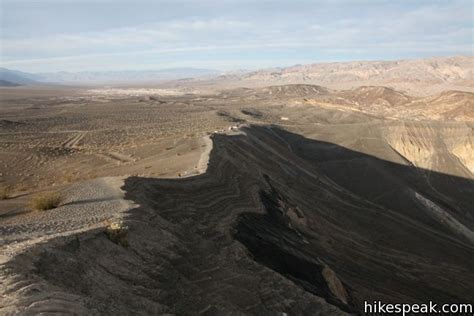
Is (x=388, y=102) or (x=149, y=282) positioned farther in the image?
(x=388, y=102)

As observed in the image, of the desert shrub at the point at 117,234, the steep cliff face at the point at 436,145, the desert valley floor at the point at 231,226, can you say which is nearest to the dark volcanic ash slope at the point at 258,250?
the desert valley floor at the point at 231,226

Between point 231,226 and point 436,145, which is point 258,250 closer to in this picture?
point 231,226

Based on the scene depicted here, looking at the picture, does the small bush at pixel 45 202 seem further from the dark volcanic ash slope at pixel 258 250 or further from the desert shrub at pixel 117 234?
the desert shrub at pixel 117 234

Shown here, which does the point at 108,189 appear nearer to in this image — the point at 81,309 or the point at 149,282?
the point at 149,282

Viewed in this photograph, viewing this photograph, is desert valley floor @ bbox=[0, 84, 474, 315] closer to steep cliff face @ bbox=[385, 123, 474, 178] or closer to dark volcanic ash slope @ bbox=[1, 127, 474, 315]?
dark volcanic ash slope @ bbox=[1, 127, 474, 315]

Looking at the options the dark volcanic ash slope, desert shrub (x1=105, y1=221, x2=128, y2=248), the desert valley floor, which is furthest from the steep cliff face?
desert shrub (x1=105, y1=221, x2=128, y2=248)

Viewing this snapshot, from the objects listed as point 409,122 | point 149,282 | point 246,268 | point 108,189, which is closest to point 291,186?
point 108,189

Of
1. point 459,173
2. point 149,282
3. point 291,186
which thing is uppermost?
point 149,282
